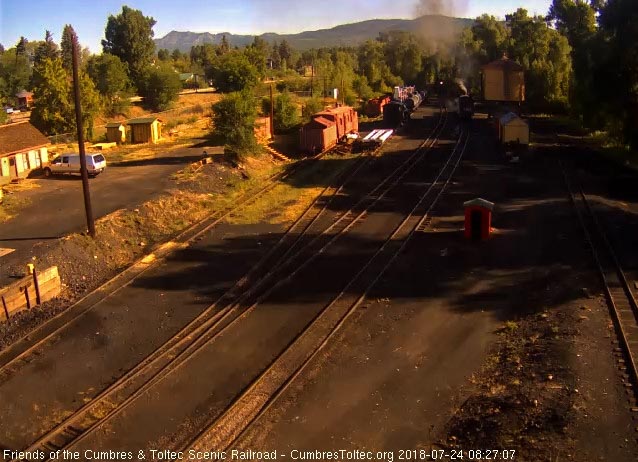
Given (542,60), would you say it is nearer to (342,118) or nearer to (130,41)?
(342,118)

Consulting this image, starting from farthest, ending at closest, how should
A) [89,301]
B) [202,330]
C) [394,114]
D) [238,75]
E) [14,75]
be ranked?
[14,75] → [238,75] → [394,114] → [89,301] → [202,330]

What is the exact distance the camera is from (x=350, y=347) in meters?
12.1

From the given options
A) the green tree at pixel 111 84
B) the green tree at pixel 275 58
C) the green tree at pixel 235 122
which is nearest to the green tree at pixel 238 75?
the green tree at pixel 111 84

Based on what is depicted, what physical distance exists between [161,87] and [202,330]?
212 feet

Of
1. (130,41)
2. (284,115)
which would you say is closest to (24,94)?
(130,41)

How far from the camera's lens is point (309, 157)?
3666 centimetres

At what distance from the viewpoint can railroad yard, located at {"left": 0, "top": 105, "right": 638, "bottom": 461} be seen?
924 centimetres

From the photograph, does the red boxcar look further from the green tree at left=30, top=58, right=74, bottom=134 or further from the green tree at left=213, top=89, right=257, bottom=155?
the green tree at left=30, top=58, right=74, bottom=134

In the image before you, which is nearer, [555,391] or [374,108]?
[555,391]

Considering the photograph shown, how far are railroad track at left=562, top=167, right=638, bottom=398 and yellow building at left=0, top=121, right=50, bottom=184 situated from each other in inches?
1018

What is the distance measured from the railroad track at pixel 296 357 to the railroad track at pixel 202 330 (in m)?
1.80

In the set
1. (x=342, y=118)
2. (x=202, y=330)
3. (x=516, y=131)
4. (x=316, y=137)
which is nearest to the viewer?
Result: (x=202, y=330)

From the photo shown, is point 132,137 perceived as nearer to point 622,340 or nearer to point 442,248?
point 442,248

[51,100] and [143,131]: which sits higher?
[51,100]
